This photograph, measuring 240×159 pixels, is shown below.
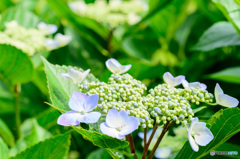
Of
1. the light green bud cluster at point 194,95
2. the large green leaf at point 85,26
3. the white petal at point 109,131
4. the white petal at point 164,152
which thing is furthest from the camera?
the large green leaf at point 85,26

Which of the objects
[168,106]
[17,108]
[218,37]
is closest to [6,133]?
[17,108]

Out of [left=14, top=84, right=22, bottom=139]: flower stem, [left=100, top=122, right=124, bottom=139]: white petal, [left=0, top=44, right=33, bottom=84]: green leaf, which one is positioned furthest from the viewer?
[left=14, top=84, right=22, bottom=139]: flower stem

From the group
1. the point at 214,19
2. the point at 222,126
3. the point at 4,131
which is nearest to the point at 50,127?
the point at 4,131

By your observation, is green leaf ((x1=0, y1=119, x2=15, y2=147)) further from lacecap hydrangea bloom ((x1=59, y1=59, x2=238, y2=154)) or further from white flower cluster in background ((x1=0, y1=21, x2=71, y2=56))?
lacecap hydrangea bloom ((x1=59, y1=59, x2=238, y2=154))

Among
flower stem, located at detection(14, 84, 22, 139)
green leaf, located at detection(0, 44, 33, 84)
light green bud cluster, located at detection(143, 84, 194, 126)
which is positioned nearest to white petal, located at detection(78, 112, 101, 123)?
light green bud cluster, located at detection(143, 84, 194, 126)

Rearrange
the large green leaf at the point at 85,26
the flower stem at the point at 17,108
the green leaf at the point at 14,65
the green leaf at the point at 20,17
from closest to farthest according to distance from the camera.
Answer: the green leaf at the point at 14,65
the flower stem at the point at 17,108
the green leaf at the point at 20,17
the large green leaf at the point at 85,26

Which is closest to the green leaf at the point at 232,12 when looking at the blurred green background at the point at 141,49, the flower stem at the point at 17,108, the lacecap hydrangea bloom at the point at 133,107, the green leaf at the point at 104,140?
the blurred green background at the point at 141,49

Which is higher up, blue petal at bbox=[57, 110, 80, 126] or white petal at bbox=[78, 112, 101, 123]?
white petal at bbox=[78, 112, 101, 123]

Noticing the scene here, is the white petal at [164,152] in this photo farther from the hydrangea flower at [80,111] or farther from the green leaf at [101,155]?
the hydrangea flower at [80,111]
